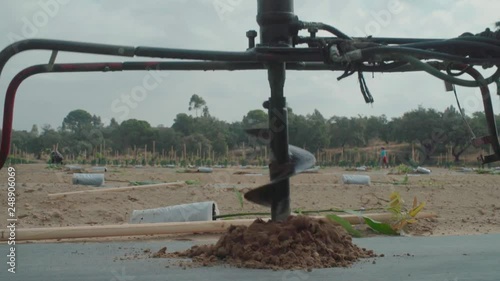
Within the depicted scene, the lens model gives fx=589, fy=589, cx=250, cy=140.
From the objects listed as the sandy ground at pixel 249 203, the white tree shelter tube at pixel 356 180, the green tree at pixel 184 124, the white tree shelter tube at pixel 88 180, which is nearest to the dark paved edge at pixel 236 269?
the sandy ground at pixel 249 203

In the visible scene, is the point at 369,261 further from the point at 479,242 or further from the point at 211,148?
the point at 211,148

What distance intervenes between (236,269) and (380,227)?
2.34 metres

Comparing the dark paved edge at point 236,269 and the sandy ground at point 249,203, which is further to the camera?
the sandy ground at point 249,203

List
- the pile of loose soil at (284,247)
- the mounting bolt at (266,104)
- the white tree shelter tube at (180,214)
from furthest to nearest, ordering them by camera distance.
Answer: the white tree shelter tube at (180,214)
the mounting bolt at (266,104)
the pile of loose soil at (284,247)

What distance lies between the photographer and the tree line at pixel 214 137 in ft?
123

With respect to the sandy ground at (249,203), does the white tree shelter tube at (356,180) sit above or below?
above

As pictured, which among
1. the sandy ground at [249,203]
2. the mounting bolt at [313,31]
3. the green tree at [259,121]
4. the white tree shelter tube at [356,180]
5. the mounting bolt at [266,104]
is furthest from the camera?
the white tree shelter tube at [356,180]

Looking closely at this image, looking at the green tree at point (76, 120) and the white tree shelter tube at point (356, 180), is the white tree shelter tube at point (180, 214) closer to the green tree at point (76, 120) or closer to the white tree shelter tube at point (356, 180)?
the white tree shelter tube at point (356, 180)

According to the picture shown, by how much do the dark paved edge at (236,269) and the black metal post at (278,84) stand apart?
0.47 meters

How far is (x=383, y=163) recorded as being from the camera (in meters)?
27.2

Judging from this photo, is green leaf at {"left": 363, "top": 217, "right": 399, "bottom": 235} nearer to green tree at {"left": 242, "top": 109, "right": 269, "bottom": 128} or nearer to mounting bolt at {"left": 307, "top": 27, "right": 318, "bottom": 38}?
green tree at {"left": 242, "top": 109, "right": 269, "bottom": 128}

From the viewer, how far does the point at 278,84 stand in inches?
95.9

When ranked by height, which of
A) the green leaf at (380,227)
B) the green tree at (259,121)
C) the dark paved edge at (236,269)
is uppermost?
the green tree at (259,121)

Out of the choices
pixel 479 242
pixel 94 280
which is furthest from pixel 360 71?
pixel 479 242
